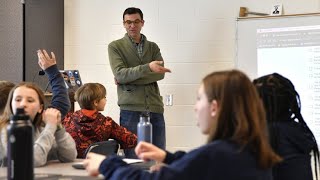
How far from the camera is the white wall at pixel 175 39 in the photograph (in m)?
4.99

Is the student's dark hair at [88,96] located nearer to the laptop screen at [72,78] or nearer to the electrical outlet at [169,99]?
the laptop screen at [72,78]

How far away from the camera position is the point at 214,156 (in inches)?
62.5

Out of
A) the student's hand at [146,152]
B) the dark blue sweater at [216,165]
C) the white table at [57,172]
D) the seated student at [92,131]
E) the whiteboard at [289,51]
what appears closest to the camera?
the dark blue sweater at [216,165]

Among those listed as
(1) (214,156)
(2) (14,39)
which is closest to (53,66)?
(1) (214,156)

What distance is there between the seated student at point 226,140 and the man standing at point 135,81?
9.92ft

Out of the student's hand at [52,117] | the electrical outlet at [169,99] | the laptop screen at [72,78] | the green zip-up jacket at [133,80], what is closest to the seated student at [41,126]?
the student's hand at [52,117]

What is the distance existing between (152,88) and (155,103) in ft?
0.45

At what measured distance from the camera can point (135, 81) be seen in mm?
4754

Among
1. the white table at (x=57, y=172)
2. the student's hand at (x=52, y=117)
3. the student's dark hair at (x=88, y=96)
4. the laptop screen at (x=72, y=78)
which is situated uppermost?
the laptop screen at (x=72, y=78)

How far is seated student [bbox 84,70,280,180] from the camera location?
1590mm

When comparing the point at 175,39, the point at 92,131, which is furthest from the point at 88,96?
the point at 175,39

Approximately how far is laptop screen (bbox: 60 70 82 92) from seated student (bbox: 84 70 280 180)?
3.32m

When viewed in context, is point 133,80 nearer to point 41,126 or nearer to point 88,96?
point 88,96

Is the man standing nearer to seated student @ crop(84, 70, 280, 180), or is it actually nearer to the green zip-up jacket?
the green zip-up jacket
